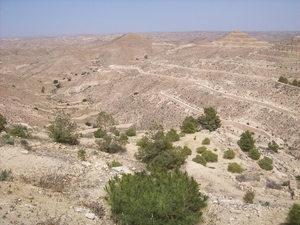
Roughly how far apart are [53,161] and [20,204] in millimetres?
5446

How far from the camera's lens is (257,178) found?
21109 millimetres

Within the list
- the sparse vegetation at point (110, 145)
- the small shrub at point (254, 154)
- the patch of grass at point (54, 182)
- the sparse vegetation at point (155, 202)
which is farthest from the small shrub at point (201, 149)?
the patch of grass at point (54, 182)

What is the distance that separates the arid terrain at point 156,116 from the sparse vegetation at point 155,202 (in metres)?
1.01

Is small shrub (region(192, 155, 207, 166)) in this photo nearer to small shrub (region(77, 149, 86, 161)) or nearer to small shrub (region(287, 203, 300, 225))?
small shrub (region(77, 149, 86, 161))

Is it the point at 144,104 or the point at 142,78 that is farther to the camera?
the point at 142,78

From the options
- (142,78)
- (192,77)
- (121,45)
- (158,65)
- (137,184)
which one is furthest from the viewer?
(121,45)

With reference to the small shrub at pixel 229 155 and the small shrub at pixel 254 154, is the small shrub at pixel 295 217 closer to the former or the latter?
the small shrub at pixel 229 155

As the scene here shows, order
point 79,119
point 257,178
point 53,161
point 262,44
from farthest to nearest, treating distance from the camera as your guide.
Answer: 1. point 262,44
2. point 79,119
3. point 257,178
4. point 53,161

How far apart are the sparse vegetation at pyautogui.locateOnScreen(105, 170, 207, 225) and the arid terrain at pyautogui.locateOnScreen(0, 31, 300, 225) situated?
1013mm

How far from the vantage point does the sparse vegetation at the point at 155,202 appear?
35.2ft

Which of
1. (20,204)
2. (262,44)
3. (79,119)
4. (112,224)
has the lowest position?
(79,119)

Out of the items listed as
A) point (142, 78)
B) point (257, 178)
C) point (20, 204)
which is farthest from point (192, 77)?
point (20, 204)

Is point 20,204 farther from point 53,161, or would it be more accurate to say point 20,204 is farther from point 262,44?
point 262,44

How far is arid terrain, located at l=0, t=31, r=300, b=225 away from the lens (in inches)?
508
